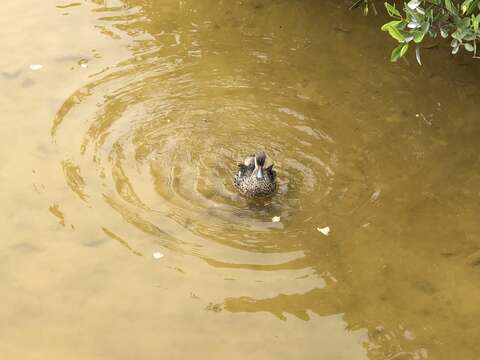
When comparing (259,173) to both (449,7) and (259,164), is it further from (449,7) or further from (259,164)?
(449,7)

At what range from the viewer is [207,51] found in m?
9.30

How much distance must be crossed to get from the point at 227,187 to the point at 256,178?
0.53 metres

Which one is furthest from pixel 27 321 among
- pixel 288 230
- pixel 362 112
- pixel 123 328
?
pixel 362 112

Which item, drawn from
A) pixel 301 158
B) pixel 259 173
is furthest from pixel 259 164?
pixel 301 158

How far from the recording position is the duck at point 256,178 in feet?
23.1

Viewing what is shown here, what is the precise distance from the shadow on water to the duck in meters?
0.13

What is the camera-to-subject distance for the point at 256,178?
7.02m

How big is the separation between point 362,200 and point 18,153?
11.5 ft

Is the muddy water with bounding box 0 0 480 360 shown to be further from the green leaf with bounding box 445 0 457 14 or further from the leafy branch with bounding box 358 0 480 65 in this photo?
the green leaf with bounding box 445 0 457 14

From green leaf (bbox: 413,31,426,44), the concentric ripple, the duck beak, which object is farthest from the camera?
the duck beak

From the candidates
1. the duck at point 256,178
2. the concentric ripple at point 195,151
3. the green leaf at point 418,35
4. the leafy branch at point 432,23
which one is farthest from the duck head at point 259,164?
the green leaf at point 418,35

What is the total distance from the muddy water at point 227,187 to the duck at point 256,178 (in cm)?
13

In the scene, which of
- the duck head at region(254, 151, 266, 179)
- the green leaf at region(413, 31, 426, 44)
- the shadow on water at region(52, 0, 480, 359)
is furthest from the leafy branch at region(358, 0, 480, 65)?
the duck head at region(254, 151, 266, 179)

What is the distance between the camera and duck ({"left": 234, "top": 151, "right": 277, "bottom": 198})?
7.05m
